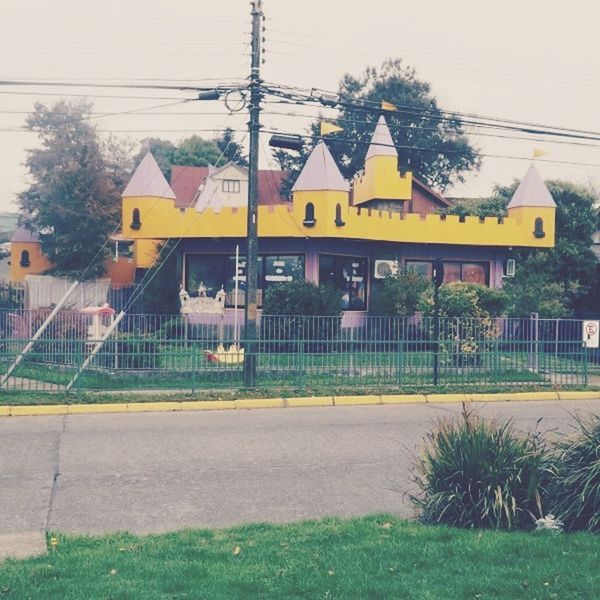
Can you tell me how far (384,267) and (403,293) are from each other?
2.84 m

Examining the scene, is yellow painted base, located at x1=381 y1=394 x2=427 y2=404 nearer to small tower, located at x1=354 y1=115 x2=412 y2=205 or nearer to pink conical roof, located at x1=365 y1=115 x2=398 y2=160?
pink conical roof, located at x1=365 y1=115 x2=398 y2=160

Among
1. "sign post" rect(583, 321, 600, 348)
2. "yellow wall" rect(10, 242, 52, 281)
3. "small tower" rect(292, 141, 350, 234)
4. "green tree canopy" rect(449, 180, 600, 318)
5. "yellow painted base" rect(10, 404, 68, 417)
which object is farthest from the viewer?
"yellow wall" rect(10, 242, 52, 281)

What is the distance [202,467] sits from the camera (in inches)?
388

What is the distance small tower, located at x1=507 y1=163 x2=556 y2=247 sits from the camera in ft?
95.5

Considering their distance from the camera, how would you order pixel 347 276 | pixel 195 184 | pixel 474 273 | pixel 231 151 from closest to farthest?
1. pixel 347 276
2. pixel 474 273
3. pixel 195 184
4. pixel 231 151

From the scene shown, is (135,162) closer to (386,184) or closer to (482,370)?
(386,184)

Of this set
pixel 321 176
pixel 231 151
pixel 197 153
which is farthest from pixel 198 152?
pixel 321 176

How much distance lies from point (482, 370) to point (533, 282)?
1110 cm

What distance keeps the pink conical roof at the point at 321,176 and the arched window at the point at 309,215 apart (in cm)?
53

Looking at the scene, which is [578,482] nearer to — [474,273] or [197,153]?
[474,273]

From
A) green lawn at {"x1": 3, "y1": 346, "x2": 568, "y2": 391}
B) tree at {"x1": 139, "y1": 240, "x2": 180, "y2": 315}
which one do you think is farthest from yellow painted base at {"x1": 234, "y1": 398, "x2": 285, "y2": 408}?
tree at {"x1": 139, "y1": 240, "x2": 180, "y2": 315}

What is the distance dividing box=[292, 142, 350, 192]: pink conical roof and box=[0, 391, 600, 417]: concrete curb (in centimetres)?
1043

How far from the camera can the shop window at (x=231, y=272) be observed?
27.0m

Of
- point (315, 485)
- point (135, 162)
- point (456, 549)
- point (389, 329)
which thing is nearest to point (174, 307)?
point (389, 329)
